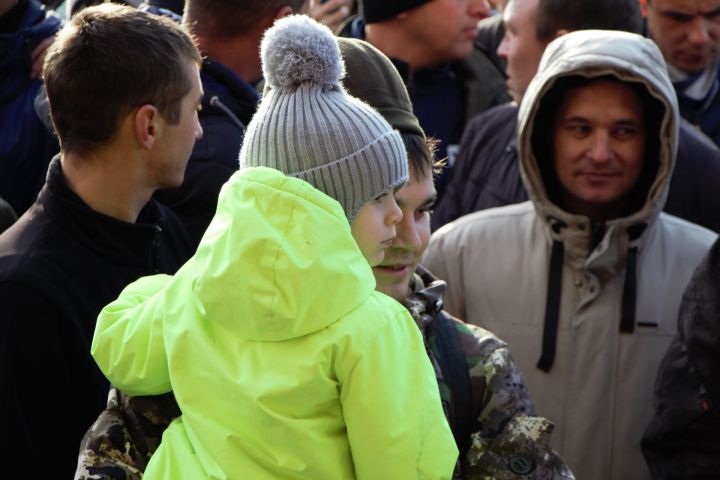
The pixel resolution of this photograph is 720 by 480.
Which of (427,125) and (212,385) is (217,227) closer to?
(212,385)

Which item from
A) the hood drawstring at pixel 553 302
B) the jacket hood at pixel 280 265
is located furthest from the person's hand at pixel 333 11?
the jacket hood at pixel 280 265

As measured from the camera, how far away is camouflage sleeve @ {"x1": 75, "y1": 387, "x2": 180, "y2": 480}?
7.66 ft

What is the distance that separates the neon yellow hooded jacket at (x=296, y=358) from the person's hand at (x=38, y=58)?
108 inches

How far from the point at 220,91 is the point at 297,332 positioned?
2184 mm

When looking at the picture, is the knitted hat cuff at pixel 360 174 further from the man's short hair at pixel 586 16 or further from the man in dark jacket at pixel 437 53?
the man in dark jacket at pixel 437 53

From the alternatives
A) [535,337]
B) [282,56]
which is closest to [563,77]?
[535,337]

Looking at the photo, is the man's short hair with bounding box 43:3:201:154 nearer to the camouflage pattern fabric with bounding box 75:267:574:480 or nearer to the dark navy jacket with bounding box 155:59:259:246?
the dark navy jacket with bounding box 155:59:259:246

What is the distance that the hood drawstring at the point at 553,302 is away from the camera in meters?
3.72

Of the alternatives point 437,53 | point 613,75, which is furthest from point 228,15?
point 437,53

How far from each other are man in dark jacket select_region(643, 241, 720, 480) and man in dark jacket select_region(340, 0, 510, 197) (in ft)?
8.06

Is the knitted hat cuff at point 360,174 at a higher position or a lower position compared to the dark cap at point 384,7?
higher

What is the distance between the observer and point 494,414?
8.45 feet

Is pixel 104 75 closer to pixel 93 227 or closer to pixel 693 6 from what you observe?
pixel 93 227

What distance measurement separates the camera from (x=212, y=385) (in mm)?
2143
